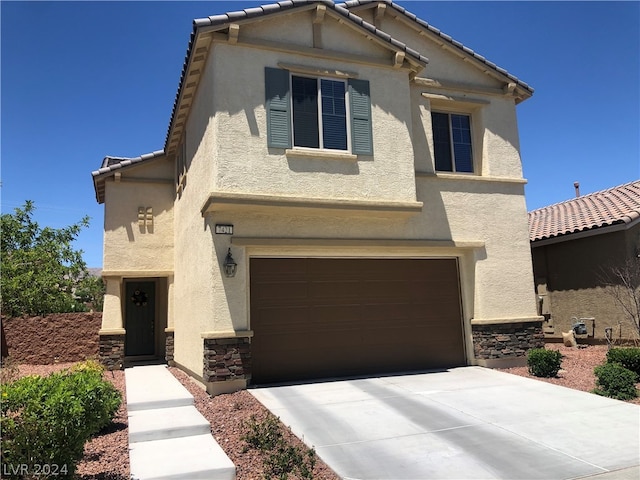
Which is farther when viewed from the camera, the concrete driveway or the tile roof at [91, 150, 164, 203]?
the tile roof at [91, 150, 164, 203]

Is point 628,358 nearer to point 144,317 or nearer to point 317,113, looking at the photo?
point 317,113

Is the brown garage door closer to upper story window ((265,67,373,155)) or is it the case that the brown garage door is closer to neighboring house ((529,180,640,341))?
upper story window ((265,67,373,155))

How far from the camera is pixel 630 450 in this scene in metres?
5.72

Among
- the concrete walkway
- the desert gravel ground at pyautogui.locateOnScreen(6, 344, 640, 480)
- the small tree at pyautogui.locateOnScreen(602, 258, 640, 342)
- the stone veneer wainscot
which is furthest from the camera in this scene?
the small tree at pyautogui.locateOnScreen(602, 258, 640, 342)

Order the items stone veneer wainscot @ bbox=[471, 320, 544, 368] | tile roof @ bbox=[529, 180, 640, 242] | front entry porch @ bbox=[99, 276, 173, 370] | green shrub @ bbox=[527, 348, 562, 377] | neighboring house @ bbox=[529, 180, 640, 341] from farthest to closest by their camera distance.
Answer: front entry porch @ bbox=[99, 276, 173, 370]
tile roof @ bbox=[529, 180, 640, 242]
neighboring house @ bbox=[529, 180, 640, 341]
stone veneer wainscot @ bbox=[471, 320, 544, 368]
green shrub @ bbox=[527, 348, 562, 377]

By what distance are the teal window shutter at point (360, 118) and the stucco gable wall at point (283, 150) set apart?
0.15 m

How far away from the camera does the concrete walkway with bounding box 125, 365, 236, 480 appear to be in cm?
532

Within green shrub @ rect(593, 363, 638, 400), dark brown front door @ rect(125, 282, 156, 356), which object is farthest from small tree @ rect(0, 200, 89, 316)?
green shrub @ rect(593, 363, 638, 400)

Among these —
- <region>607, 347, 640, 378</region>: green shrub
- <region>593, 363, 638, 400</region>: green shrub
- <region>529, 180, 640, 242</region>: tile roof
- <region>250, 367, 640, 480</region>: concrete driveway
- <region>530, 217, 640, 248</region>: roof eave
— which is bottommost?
<region>250, 367, 640, 480</region>: concrete driveway

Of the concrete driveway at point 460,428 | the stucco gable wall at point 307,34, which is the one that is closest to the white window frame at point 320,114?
the stucco gable wall at point 307,34

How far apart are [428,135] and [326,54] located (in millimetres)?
3065

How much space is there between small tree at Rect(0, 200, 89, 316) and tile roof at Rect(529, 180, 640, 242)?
16891mm

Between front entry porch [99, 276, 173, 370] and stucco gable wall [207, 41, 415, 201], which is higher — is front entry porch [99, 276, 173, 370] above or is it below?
below

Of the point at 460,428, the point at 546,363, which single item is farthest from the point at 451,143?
the point at 460,428
